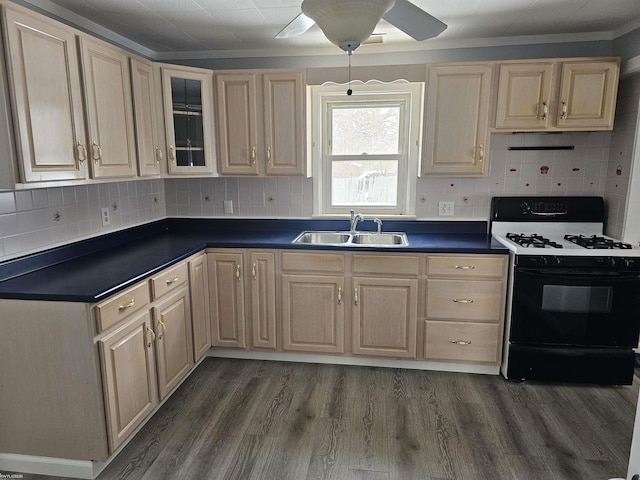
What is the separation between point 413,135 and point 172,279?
81.6 inches

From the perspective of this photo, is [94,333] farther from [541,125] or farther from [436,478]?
[541,125]

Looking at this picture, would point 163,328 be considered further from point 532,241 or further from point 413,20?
point 532,241

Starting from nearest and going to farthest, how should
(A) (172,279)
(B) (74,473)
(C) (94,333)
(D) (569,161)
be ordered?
(C) (94,333)
(B) (74,473)
(A) (172,279)
(D) (569,161)

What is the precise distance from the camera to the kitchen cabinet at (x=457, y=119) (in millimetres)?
2877

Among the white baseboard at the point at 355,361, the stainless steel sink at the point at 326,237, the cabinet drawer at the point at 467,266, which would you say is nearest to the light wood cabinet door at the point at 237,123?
the stainless steel sink at the point at 326,237

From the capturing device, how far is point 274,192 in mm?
3506

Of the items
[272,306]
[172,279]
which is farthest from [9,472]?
[272,306]

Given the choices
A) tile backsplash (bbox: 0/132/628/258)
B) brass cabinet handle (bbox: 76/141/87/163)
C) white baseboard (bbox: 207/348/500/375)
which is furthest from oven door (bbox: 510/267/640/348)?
brass cabinet handle (bbox: 76/141/87/163)

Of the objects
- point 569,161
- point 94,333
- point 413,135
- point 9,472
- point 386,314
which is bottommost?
point 9,472

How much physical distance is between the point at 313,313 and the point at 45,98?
197 cm

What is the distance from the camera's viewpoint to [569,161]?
3170mm

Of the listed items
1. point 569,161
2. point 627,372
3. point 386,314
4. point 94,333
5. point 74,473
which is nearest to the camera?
point 94,333

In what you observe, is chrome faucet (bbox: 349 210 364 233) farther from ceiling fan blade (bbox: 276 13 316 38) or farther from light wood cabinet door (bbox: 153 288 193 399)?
ceiling fan blade (bbox: 276 13 316 38)

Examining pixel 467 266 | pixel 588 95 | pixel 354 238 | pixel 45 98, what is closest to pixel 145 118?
pixel 45 98
